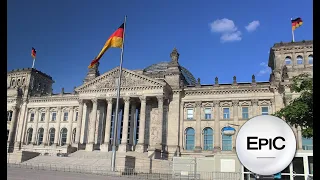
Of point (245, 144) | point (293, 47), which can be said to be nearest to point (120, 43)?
point (293, 47)

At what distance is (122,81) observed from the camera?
55.5 m

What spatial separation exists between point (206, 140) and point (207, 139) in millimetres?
253

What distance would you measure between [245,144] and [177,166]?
36.0 meters

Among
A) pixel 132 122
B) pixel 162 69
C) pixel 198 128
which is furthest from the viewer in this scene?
pixel 162 69

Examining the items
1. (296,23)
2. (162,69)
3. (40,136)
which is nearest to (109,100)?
(162,69)

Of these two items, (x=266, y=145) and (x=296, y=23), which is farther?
(x=296, y=23)

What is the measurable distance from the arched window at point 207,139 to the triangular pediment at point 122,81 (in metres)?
11.6

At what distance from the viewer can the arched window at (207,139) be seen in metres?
52.8

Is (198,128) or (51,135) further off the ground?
(198,128)

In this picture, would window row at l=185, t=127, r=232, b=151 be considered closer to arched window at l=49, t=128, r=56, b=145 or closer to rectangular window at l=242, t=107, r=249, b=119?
rectangular window at l=242, t=107, r=249, b=119

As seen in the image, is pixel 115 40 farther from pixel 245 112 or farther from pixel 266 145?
pixel 266 145

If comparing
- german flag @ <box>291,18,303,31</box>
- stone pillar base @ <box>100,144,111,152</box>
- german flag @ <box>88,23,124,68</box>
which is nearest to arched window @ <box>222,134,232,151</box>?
stone pillar base @ <box>100,144,111,152</box>

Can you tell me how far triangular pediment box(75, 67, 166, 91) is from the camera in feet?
175
